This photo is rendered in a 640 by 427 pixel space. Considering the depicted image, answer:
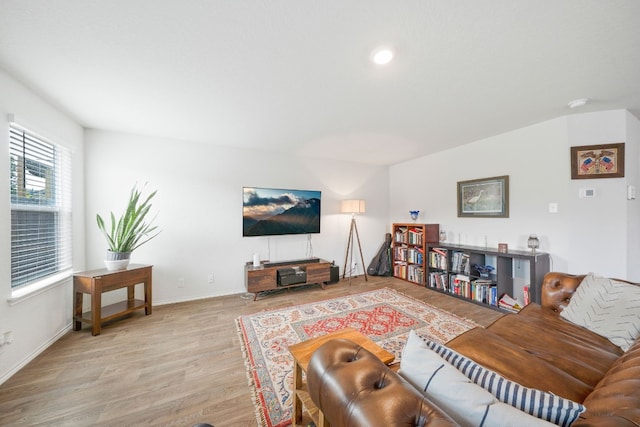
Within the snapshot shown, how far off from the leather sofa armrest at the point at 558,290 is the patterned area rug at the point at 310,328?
0.82 meters

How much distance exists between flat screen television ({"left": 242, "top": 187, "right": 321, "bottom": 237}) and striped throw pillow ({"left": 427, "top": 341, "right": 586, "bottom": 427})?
3288mm

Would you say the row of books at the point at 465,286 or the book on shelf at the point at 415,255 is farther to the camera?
the book on shelf at the point at 415,255

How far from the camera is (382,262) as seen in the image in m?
4.73

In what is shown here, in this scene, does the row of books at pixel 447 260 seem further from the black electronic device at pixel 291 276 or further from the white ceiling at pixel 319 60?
the black electronic device at pixel 291 276

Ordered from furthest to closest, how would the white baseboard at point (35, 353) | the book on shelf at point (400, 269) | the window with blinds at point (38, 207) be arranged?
the book on shelf at point (400, 269)
the window with blinds at point (38, 207)
the white baseboard at point (35, 353)

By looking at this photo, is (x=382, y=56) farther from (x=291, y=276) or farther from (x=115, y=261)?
(x=115, y=261)

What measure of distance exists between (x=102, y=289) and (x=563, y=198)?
5.31 m

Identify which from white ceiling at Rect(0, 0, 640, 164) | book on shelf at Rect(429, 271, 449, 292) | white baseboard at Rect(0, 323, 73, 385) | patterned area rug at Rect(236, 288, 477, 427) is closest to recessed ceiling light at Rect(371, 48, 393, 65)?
white ceiling at Rect(0, 0, 640, 164)

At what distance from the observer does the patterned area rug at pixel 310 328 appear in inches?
64.4

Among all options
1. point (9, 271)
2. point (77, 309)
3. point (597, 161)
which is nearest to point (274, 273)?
point (77, 309)

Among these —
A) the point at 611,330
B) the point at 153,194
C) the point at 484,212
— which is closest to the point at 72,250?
the point at 153,194

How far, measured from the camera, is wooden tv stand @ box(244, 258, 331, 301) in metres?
3.40

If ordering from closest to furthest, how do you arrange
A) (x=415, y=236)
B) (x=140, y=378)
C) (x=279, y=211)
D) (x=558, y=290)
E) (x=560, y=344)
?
(x=560, y=344)
(x=140, y=378)
(x=558, y=290)
(x=279, y=211)
(x=415, y=236)

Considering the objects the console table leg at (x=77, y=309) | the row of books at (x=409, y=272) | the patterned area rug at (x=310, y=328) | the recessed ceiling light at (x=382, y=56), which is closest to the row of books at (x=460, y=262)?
the row of books at (x=409, y=272)
